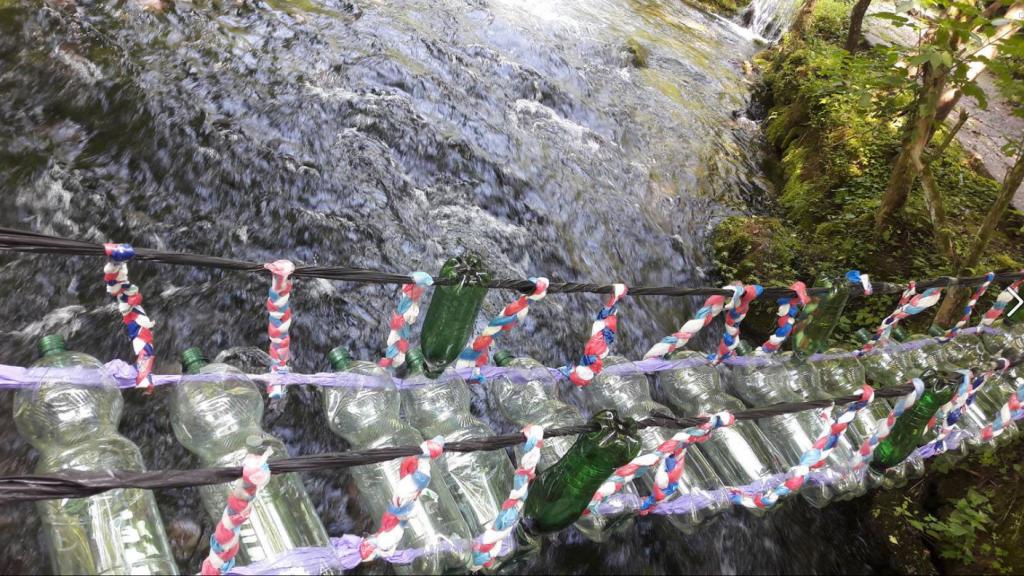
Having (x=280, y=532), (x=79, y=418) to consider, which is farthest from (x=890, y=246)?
(x=79, y=418)

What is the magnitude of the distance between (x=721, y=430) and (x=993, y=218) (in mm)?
2581

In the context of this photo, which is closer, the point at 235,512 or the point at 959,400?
the point at 235,512

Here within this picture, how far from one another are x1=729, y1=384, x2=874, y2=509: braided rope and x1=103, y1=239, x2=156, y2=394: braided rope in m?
1.98

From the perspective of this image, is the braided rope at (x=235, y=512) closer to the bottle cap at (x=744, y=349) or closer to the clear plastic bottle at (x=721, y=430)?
the clear plastic bottle at (x=721, y=430)

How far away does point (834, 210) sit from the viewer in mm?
5832

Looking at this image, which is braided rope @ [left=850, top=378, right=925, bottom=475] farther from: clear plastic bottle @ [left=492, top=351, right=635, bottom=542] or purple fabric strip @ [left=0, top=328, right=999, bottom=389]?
clear plastic bottle @ [left=492, top=351, right=635, bottom=542]

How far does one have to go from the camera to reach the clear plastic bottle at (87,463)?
1470mm

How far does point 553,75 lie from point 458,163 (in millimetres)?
2911

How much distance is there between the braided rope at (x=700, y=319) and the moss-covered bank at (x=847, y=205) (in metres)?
2.28

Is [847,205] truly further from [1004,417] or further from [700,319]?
[700,319]

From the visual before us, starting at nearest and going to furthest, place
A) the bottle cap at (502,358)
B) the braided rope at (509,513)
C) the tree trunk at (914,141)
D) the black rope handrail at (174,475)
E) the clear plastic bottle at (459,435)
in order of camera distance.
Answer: the black rope handrail at (174,475) → the braided rope at (509,513) → the clear plastic bottle at (459,435) → the bottle cap at (502,358) → the tree trunk at (914,141)

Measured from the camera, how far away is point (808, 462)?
2166 mm

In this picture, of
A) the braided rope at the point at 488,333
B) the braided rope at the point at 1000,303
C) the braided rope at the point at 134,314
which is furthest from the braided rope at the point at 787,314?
the braided rope at the point at 134,314

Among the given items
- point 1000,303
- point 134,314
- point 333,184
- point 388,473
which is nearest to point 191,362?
point 134,314
